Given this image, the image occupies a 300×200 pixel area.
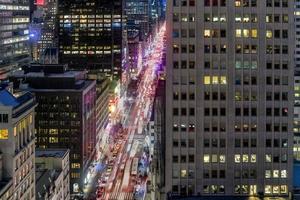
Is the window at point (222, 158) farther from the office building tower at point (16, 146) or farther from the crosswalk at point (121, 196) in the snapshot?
the crosswalk at point (121, 196)

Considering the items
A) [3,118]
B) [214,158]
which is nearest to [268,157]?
[214,158]

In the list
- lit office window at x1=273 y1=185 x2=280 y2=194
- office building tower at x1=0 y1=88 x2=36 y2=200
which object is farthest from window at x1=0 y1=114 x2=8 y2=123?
lit office window at x1=273 y1=185 x2=280 y2=194

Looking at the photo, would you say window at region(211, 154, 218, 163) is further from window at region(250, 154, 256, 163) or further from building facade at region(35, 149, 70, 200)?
building facade at region(35, 149, 70, 200)

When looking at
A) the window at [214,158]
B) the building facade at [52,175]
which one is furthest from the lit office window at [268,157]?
the building facade at [52,175]

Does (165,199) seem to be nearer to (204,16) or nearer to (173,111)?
(173,111)

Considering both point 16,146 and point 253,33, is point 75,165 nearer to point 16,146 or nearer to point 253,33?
point 16,146

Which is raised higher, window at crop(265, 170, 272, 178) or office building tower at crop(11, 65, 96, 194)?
window at crop(265, 170, 272, 178)

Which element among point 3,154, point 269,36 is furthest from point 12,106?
A: point 269,36
